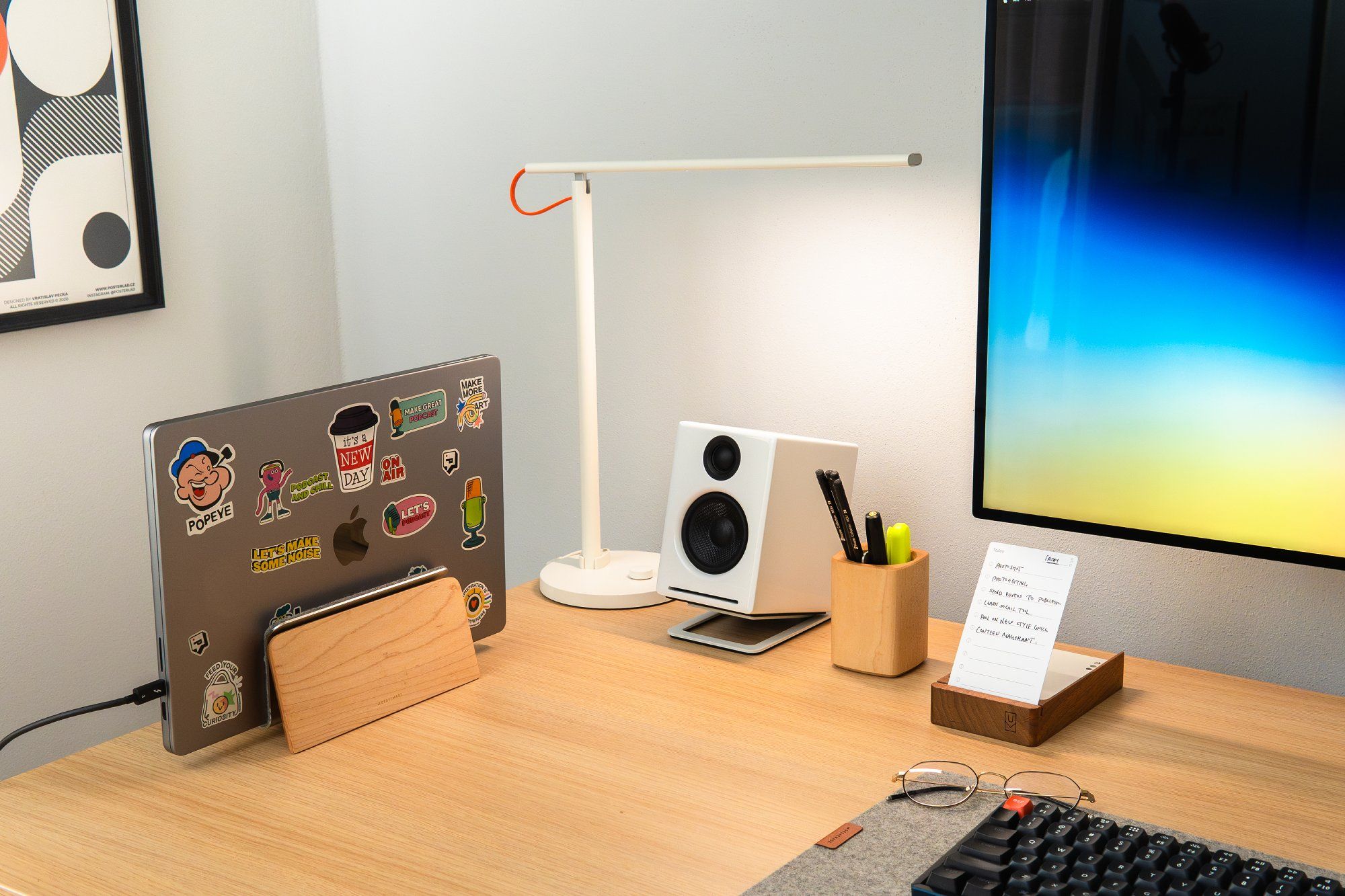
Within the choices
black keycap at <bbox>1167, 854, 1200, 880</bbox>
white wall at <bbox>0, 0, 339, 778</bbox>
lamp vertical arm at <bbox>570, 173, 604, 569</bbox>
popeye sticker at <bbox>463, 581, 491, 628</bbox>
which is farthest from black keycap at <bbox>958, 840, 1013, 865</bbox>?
white wall at <bbox>0, 0, 339, 778</bbox>

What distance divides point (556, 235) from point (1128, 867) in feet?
3.84

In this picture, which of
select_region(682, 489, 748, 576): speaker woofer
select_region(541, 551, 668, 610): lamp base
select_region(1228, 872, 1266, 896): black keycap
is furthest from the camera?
select_region(541, 551, 668, 610): lamp base

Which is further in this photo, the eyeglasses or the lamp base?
the lamp base

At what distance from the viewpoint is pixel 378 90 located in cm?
185

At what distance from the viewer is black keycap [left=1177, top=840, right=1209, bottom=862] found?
0.81m

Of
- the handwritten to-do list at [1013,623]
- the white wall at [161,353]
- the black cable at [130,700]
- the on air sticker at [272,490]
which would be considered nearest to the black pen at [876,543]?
the handwritten to-do list at [1013,623]

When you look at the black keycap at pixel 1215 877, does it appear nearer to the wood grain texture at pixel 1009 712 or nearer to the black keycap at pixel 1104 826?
the black keycap at pixel 1104 826

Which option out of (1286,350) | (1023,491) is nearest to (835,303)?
(1023,491)

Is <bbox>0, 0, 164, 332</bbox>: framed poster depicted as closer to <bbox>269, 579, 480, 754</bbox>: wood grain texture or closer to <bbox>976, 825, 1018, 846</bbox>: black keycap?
<bbox>269, 579, 480, 754</bbox>: wood grain texture

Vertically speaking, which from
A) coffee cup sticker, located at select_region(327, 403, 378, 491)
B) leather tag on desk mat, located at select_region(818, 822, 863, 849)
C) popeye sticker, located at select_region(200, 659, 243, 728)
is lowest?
leather tag on desk mat, located at select_region(818, 822, 863, 849)

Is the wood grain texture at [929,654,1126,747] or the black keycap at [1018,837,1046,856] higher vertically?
the black keycap at [1018,837,1046,856]

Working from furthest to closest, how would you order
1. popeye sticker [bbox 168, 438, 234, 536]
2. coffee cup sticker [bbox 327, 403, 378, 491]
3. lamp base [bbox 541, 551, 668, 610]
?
lamp base [bbox 541, 551, 668, 610] → coffee cup sticker [bbox 327, 403, 378, 491] → popeye sticker [bbox 168, 438, 234, 536]

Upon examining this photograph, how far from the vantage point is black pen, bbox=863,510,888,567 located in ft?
3.92

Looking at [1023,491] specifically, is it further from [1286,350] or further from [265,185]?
[265,185]
